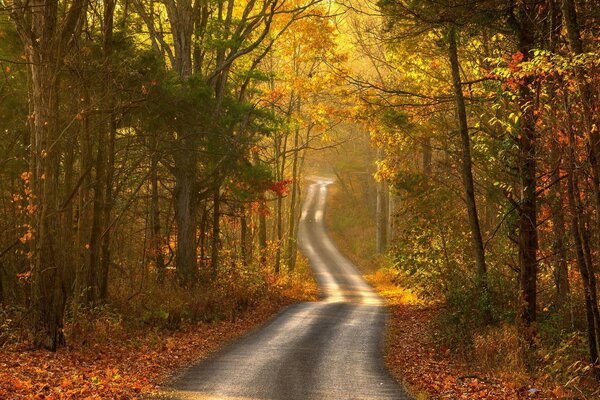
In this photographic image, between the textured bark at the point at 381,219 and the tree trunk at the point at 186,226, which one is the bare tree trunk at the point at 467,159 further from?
the textured bark at the point at 381,219

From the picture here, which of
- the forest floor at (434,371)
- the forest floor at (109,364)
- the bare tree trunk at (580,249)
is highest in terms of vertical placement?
the bare tree trunk at (580,249)

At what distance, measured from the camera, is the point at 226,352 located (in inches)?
576

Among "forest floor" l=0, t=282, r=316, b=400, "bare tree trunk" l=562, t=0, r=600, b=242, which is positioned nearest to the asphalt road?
"forest floor" l=0, t=282, r=316, b=400

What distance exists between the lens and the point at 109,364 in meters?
12.2

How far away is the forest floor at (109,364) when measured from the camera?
9430 millimetres

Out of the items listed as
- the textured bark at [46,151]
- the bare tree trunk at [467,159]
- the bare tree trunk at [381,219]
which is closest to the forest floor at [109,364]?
the textured bark at [46,151]

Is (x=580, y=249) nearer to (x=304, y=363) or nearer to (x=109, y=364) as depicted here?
(x=304, y=363)

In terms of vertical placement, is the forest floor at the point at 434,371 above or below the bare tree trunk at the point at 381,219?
below

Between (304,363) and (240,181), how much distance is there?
33.9ft

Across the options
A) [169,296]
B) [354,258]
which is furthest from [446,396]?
[354,258]

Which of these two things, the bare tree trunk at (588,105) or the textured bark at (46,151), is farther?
the textured bark at (46,151)

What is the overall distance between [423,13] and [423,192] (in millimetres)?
7997

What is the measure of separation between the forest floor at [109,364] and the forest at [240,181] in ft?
0.22

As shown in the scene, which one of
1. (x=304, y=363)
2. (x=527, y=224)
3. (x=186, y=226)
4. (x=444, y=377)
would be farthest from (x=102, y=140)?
(x=527, y=224)
